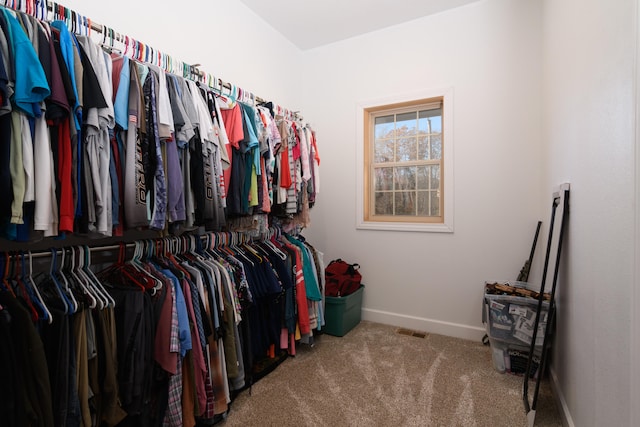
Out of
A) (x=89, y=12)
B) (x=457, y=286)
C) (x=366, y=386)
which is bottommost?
(x=366, y=386)

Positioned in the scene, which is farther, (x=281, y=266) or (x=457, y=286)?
(x=457, y=286)

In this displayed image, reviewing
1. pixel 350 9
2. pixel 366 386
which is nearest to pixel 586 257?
pixel 366 386

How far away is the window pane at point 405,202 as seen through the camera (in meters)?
3.15

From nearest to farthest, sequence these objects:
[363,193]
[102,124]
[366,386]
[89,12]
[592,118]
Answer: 1. [102,124]
2. [592,118]
3. [89,12]
4. [366,386]
5. [363,193]

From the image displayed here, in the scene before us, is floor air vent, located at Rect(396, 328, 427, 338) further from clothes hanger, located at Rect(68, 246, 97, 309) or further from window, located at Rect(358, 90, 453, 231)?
clothes hanger, located at Rect(68, 246, 97, 309)

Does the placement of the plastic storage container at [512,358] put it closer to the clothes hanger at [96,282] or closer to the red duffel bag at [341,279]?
the red duffel bag at [341,279]

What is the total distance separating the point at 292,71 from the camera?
3365mm

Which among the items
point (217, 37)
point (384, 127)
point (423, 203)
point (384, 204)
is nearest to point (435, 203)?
point (423, 203)

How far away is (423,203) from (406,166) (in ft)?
1.33

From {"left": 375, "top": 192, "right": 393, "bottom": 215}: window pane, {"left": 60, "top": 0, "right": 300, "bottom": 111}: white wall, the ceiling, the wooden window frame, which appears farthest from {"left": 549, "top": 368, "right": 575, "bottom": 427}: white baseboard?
{"left": 60, "top": 0, "right": 300, "bottom": 111}: white wall

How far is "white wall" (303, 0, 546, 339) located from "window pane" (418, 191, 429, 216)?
0.87 feet

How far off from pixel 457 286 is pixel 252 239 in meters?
1.83

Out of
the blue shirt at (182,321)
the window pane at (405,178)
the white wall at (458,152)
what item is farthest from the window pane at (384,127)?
the blue shirt at (182,321)

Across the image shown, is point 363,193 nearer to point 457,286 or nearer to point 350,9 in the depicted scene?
point 457,286
